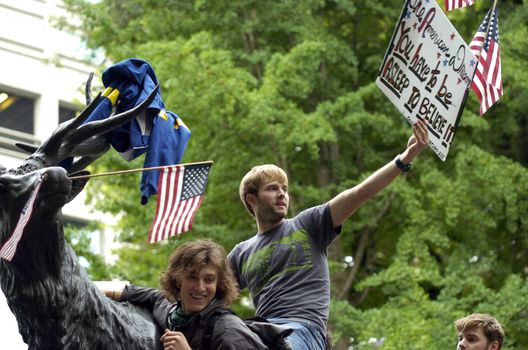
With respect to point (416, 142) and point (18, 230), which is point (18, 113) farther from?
point (18, 230)

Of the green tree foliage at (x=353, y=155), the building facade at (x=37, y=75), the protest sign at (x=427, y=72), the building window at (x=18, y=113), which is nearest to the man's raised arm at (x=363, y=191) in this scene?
the protest sign at (x=427, y=72)

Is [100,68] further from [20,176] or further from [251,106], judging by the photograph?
[20,176]

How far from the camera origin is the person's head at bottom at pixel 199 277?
6.39 metres

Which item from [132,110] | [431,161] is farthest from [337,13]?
[132,110]

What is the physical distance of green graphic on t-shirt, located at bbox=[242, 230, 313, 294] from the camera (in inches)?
282

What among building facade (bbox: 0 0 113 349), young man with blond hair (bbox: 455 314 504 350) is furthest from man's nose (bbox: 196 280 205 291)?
building facade (bbox: 0 0 113 349)

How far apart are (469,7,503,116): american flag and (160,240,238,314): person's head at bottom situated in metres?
4.17

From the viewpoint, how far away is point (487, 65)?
10.5 m

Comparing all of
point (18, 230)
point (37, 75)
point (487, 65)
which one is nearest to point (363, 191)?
point (18, 230)

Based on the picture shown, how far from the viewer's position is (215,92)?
64.5 feet

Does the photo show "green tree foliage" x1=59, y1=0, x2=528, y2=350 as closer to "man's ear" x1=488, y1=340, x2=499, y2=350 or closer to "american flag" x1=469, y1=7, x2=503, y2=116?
"american flag" x1=469, y1=7, x2=503, y2=116

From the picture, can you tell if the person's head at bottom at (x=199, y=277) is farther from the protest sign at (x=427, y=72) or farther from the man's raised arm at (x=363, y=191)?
the protest sign at (x=427, y=72)

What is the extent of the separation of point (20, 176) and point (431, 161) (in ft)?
47.1

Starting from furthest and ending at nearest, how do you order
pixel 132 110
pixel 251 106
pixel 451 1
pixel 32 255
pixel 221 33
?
pixel 221 33, pixel 251 106, pixel 451 1, pixel 132 110, pixel 32 255
